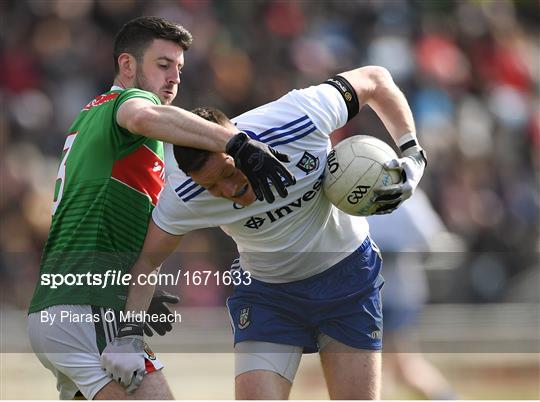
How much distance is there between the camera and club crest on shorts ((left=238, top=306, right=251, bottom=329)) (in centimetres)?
602

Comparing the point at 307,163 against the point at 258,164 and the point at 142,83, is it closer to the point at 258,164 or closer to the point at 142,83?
the point at 258,164

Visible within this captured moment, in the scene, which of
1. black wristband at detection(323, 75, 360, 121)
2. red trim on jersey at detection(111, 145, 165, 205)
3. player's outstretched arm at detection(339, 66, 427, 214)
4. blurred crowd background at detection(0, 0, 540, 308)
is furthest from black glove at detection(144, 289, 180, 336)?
blurred crowd background at detection(0, 0, 540, 308)

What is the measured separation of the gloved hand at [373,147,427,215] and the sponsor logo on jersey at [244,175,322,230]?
34 cm

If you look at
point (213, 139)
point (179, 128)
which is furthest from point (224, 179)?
point (179, 128)

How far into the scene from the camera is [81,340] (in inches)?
215

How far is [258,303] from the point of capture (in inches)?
238

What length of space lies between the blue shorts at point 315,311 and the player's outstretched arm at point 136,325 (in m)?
0.60

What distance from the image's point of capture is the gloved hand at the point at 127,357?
5.30 m

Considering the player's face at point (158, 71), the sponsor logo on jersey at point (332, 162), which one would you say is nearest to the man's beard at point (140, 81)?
the player's face at point (158, 71)

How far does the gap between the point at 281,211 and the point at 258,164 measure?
0.66 metres

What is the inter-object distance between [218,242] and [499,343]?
313 centimetres

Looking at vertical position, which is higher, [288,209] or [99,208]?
[288,209]

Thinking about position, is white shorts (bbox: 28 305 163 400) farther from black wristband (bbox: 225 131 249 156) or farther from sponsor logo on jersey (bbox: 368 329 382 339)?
sponsor logo on jersey (bbox: 368 329 382 339)

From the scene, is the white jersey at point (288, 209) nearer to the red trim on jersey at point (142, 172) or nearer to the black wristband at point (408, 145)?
the red trim on jersey at point (142, 172)
